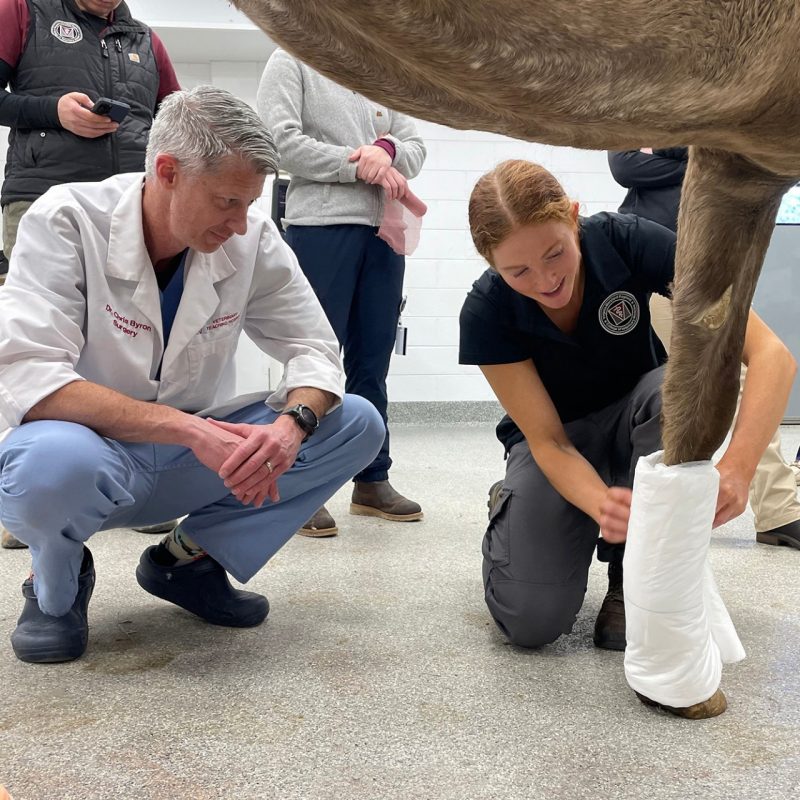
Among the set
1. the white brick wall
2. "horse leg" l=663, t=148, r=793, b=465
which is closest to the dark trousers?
"horse leg" l=663, t=148, r=793, b=465

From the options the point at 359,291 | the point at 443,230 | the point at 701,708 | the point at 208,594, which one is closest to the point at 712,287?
the point at 701,708

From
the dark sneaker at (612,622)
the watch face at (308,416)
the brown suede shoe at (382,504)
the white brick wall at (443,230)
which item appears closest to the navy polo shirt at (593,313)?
the watch face at (308,416)

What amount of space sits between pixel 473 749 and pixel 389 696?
199mm

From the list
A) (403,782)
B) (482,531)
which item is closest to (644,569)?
(403,782)

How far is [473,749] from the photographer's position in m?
1.19

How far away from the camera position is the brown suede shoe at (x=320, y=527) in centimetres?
231

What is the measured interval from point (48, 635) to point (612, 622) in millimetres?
955

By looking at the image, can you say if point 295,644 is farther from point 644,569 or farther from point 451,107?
point 451,107

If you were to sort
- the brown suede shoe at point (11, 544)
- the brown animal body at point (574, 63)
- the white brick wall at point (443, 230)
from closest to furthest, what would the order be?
the brown animal body at point (574, 63) → the brown suede shoe at point (11, 544) → the white brick wall at point (443, 230)

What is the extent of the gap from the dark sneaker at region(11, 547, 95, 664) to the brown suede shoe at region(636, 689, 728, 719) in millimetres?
914

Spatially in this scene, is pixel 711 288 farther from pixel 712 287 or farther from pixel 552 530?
pixel 552 530

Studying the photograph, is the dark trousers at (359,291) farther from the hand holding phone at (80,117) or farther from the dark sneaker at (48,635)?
the dark sneaker at (48,635)

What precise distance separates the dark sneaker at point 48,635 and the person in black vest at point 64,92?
88cm

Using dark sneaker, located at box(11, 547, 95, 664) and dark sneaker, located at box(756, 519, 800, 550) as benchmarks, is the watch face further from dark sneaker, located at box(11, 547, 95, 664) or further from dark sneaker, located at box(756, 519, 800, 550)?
dark sneaker, located at box(756, 519, 800, 550)
